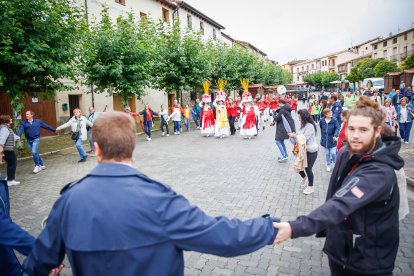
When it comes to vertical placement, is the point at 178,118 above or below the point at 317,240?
above

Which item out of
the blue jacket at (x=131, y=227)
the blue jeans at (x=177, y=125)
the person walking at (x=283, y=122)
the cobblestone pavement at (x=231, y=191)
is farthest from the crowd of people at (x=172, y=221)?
the blue jeans at (x=177, y=125)

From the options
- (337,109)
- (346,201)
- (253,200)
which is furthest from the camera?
(337,109)

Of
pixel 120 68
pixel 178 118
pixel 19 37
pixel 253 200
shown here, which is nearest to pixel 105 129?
pixel 253 200

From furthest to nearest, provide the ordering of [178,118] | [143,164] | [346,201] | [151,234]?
[178,118]
[143,164]
[346,201]
[151,234]

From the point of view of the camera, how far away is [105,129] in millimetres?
1594

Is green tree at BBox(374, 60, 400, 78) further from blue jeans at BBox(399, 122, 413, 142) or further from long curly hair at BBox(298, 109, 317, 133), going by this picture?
long curly hair at BBox(298, 109, 317, 133)

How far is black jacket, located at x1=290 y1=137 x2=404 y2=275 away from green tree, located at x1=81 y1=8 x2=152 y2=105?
13547 millimetres

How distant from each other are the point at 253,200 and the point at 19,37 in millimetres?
8794

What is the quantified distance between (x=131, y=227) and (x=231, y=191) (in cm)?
534

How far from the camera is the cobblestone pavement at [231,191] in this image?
147 inches

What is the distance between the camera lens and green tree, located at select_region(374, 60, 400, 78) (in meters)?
44.0

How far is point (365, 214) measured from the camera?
1943 mm

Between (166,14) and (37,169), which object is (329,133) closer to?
(37,169)

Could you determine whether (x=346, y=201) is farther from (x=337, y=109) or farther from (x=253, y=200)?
(x=337, y=109)
